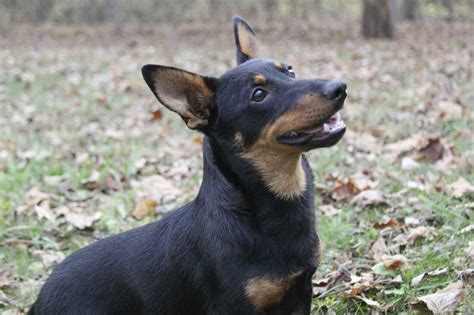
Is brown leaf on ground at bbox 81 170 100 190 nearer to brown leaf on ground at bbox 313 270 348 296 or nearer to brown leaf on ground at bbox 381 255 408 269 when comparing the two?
brown leaf on ground at bbox 313 270 348 296

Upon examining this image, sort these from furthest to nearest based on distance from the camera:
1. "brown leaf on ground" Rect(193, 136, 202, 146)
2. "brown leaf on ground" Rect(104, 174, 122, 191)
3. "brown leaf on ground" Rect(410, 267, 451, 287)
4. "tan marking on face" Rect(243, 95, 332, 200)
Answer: "brown leaf on ground" Rect(193, 136, 202, 146) → "brown leaf on ground" Rect(104, 174, 122, 191) → "brown leaf on ground" Rect(410, 267, 451, 287) → "tan marking on face" Rect(243, 95, 332, 200)

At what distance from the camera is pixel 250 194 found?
3412mm

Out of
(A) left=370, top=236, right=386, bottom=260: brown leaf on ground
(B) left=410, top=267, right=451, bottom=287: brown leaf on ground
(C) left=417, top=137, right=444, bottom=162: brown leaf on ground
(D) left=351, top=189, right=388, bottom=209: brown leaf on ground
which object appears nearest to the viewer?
(B) left=410, top=267, right=451, bottom=287: brown leaf on ground

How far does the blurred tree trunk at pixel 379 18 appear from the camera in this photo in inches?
679

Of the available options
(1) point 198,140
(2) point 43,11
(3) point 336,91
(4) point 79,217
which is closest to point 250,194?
(3) point 336,91

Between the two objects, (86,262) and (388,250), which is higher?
(86,262)

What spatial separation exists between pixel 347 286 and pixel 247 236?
3.11 feet

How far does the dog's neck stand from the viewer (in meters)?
3.35

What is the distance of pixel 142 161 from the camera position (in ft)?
22.6

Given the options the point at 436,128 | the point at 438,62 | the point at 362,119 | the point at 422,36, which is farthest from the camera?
the point at 422,36

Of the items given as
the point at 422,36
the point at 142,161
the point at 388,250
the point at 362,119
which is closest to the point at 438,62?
the point at 362,119

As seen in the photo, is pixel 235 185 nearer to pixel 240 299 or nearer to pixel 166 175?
pixel 240 299

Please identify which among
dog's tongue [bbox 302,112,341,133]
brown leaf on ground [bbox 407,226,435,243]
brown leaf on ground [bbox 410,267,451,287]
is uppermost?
dog's tongue [bbox 302,112,341,133]

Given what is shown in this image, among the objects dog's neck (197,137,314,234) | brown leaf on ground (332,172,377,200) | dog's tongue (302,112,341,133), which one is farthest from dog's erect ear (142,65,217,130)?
brown leaf on ground (332,172,377,200)
